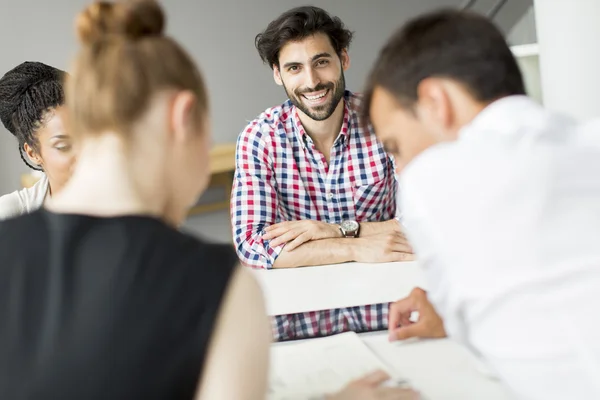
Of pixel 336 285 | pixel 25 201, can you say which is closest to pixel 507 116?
pixel 336 285

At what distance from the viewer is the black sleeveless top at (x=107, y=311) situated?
77cm

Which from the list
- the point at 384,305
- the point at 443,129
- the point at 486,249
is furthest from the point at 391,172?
the point at 486,249

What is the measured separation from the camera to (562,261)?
35.0 inches

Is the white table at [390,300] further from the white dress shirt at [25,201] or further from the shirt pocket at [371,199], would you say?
the white dress shirt at [25,201]

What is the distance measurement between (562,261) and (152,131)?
21.5 inches

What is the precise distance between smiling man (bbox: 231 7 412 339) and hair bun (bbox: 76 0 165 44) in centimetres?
120

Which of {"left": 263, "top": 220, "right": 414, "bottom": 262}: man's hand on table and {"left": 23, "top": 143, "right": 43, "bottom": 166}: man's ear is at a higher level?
{"left": 23, "top": 143, "right": 43, "bottom": 166}: man's ear

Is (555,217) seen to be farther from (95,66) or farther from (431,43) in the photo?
(95,66)

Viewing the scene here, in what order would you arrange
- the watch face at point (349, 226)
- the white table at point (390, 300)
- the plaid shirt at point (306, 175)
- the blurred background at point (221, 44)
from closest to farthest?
the white table at point (390, 300) < the watch face at point (349, 226) < the plaid shirt at point (306, 175) < the blurred background at point (221, 44)

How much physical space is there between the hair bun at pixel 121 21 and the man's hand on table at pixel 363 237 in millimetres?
1134

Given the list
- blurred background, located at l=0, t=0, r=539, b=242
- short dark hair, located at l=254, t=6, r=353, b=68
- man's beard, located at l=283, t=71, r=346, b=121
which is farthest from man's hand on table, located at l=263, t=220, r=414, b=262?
blurred background, located at l=0, t=0, r=539, b=242

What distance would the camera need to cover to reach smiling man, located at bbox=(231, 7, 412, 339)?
218cm

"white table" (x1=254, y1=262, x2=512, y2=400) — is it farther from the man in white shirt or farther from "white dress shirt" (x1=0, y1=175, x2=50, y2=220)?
"white dress shirt" (x1=0, y1=175, x2=50, y2=220)

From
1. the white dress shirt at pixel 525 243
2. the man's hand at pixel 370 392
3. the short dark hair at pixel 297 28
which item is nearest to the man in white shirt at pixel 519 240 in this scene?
the white dress shirt at pixel 525 243
